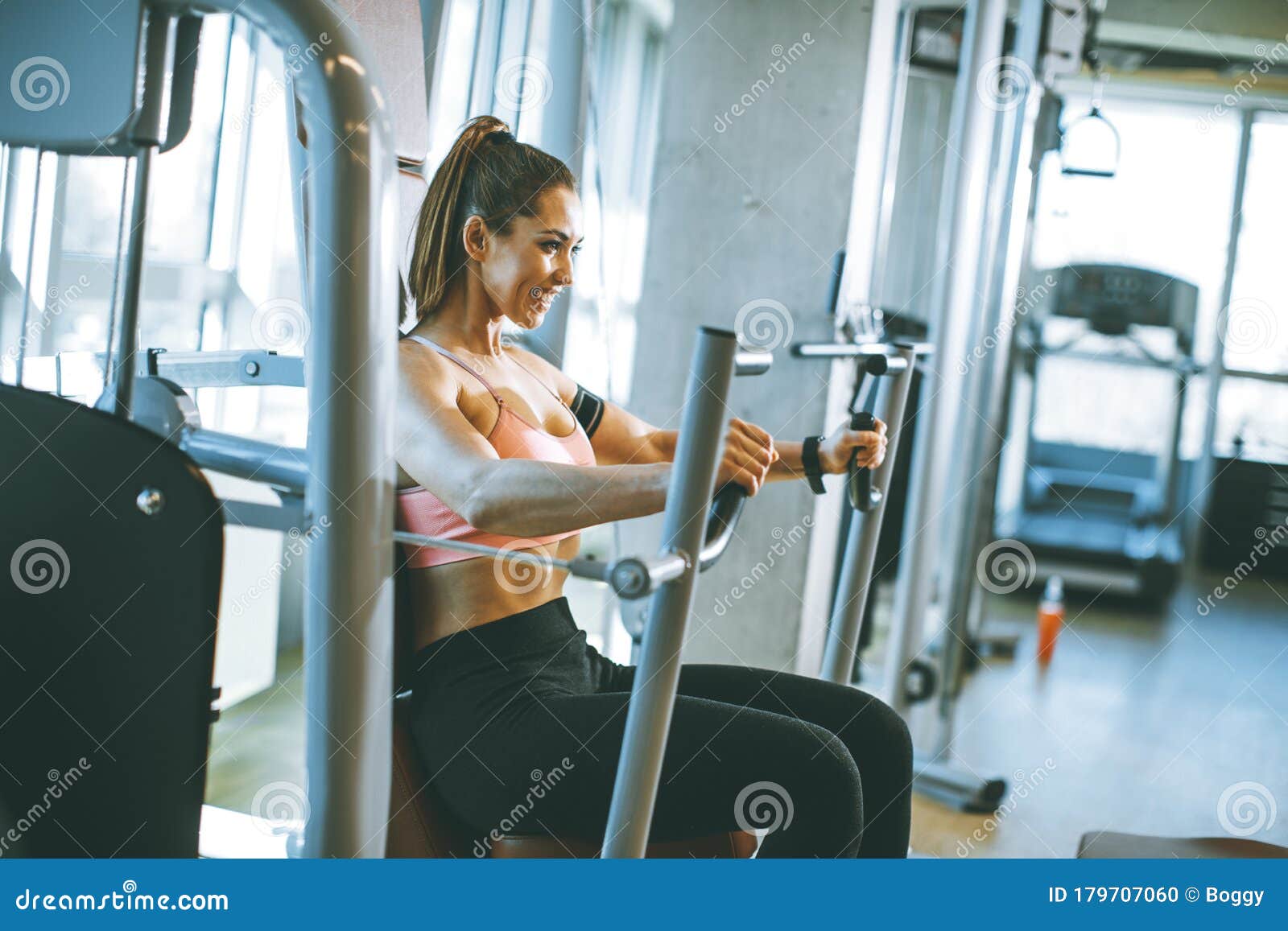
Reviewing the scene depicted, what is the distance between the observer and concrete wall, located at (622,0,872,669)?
305 cm

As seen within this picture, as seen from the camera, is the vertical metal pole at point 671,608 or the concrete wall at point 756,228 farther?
the concrete wall at point 756,228

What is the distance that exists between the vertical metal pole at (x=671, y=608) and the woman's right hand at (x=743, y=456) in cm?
9

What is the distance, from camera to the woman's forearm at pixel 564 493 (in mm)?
1271

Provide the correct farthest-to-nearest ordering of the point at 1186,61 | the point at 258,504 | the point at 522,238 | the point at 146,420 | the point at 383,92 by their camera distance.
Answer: the point at 1186,61, the point at 522,238, the point at 146,420, the point at 258,504, the point at 383,92

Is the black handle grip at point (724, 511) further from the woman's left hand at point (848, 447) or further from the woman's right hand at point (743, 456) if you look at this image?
the woman's left hand at point (848, 447)

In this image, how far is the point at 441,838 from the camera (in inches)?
53.9

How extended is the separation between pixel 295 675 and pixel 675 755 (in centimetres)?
271

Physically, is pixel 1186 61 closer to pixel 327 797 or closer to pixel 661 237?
pixel 661 237

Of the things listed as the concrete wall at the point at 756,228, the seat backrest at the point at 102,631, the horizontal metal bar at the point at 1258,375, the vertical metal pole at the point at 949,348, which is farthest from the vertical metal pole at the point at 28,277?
the horizontal metal bar at the point at 1258,375

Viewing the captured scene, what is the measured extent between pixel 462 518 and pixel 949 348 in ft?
6.15

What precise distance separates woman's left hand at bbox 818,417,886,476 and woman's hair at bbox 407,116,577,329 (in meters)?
0.51

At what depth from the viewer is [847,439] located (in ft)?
5.37

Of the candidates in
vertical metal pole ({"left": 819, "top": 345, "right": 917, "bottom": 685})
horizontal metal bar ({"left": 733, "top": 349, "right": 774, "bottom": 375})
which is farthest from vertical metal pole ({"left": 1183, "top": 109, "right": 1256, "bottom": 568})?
horizontal metal bar ({"left": 733, "top": 349, "right": 774, "bottom": 375})

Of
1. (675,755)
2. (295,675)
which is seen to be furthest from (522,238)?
(295,675)
